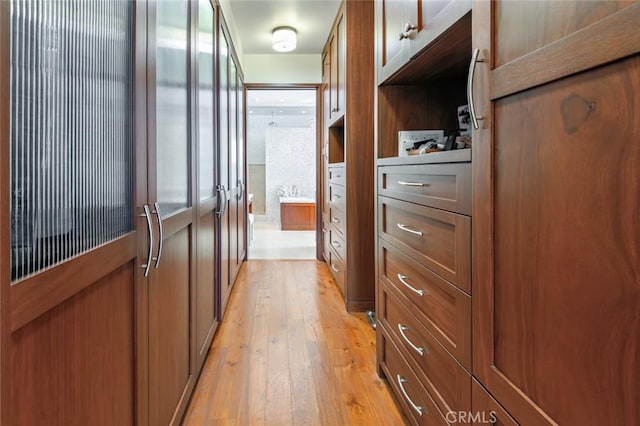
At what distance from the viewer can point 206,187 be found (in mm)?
2328

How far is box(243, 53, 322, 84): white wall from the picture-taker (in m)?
4.84

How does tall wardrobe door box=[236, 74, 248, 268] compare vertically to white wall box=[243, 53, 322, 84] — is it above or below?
below

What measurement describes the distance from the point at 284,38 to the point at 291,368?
321 cm

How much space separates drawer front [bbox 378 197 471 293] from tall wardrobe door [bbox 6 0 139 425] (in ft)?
2.91

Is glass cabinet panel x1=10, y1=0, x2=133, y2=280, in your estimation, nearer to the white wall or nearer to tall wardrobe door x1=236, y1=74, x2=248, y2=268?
tall wardrobe door x1=236, y1=74, x2=248, y2=268

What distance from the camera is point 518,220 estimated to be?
0.88 m

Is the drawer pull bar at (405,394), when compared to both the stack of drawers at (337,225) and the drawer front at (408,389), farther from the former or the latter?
the stack of drawers at (337,225)

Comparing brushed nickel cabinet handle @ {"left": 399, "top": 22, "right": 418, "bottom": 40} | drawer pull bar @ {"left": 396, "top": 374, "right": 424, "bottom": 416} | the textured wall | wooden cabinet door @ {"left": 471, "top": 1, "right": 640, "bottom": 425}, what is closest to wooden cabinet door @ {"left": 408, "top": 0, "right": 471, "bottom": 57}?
brushed nickel cabinet handle @ {"left": 399, "top": 22, "right": 418, "bottom": 40}

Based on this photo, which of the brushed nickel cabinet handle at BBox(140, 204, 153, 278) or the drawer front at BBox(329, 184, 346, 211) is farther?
the drawer front at BBox(329, 184, 346, 211)

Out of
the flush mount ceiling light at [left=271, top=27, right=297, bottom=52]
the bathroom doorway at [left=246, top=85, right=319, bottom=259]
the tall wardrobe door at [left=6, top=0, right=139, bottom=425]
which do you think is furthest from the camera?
the bathroom doorway at [left=246, top=85, right=319, bottom=259]

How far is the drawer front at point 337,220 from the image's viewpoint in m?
3.42

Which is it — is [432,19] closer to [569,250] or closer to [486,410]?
[569,250]

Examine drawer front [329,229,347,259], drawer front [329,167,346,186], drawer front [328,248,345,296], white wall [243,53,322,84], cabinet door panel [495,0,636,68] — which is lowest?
drawer front [328,248,345,296]

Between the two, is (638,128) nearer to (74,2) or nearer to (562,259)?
(562,259)
